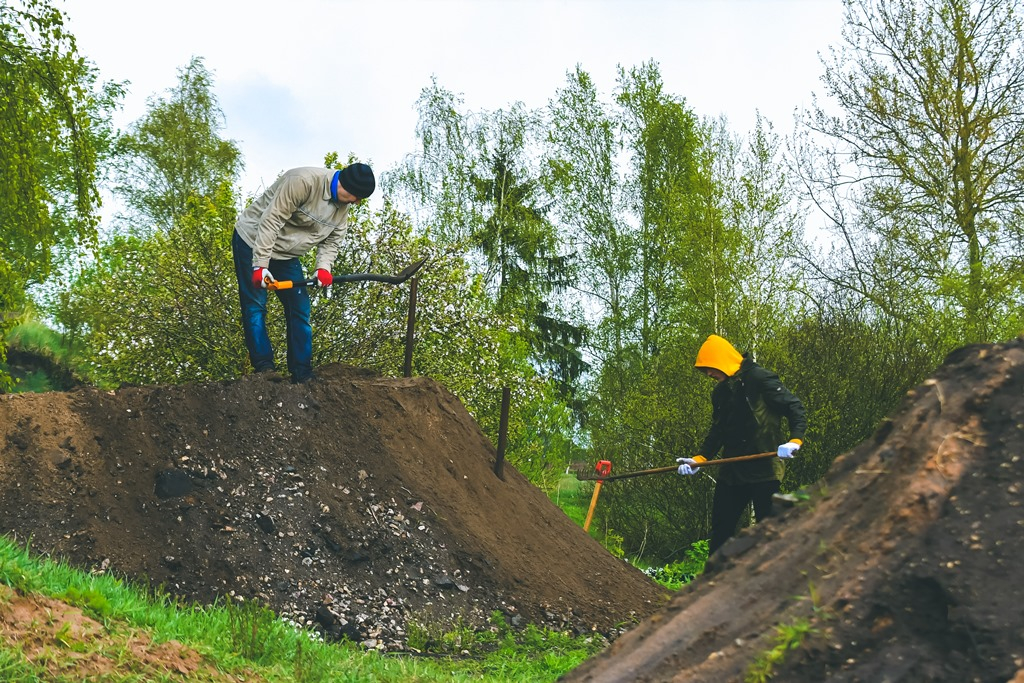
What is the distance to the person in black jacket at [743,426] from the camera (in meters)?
7.87

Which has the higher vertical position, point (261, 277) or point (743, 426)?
point (261, 277)

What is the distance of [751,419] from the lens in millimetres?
8047

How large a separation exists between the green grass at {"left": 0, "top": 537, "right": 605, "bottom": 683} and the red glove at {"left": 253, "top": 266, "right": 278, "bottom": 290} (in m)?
2.83

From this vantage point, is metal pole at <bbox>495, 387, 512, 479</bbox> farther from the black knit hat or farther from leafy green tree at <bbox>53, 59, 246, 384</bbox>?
leafy green tree at <bbox>53, 59, 246, 384</bbox>

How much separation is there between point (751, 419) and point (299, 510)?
382cm

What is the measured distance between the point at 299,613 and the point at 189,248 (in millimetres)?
10380

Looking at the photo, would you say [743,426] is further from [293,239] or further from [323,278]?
[293,239]

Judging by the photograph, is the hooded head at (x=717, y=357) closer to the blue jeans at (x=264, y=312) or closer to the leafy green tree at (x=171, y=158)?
the blue jeans at (x=264, y=312)

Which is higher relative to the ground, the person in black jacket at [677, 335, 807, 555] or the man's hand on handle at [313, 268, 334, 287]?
the man's hand on handle at [313, 268, 334, 287]

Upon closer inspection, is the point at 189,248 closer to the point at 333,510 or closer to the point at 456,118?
the point at 333,510

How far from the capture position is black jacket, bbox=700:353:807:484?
25.8ft

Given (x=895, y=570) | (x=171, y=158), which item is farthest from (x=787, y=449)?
(x=171, y=158)

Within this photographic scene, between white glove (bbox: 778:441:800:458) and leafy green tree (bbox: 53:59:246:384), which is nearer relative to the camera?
white glove (bbox: 778:441:800:458)

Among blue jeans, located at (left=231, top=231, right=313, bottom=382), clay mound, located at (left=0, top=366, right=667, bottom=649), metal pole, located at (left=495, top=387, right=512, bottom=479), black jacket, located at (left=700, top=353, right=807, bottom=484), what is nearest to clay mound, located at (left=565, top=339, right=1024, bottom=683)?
clay mound, located at (left=0, top=366, right=667, bottom=649)
